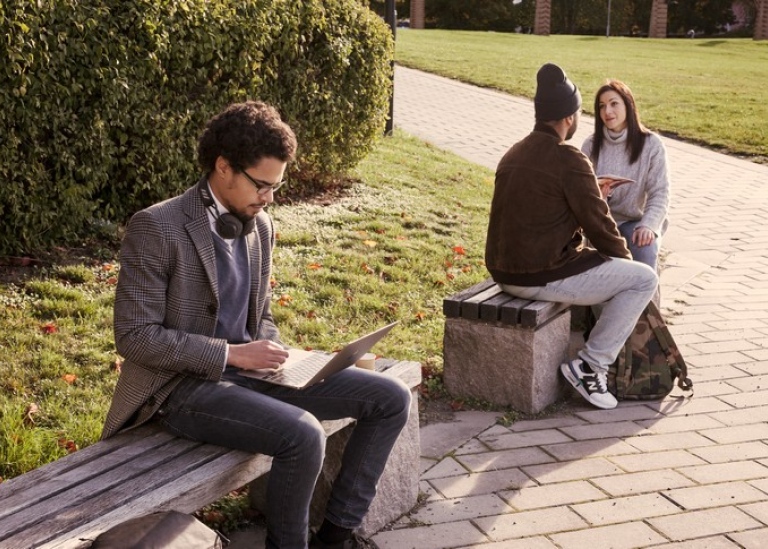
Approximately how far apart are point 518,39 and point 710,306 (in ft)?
115

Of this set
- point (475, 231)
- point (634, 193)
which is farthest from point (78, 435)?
point (475, 231)

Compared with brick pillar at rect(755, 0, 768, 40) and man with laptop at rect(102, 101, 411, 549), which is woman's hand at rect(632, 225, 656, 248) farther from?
brick pillar at rect(755, 0, 768, 40)

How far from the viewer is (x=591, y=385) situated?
17.3ft

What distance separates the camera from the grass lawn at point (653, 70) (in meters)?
17.2

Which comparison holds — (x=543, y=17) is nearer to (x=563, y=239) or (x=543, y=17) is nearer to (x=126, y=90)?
(x=126, y=90)

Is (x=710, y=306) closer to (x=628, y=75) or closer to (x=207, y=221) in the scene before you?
(x=207, y=221)

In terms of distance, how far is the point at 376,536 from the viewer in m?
3.88

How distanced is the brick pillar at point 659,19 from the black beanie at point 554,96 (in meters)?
51.9

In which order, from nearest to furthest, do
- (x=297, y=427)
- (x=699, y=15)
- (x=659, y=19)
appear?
1. (x=297, y=427)
2. (x=659, y=19)
3. (x=699, y=15)

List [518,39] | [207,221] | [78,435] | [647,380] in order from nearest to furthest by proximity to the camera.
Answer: [207,221] < [78,435] < [647,380] < [518,39]

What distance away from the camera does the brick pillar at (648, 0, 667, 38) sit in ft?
176

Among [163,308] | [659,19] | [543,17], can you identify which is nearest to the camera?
[163,308]

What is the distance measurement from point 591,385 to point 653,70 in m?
24.2

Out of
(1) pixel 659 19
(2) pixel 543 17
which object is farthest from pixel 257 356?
(1) pixel 659 19
